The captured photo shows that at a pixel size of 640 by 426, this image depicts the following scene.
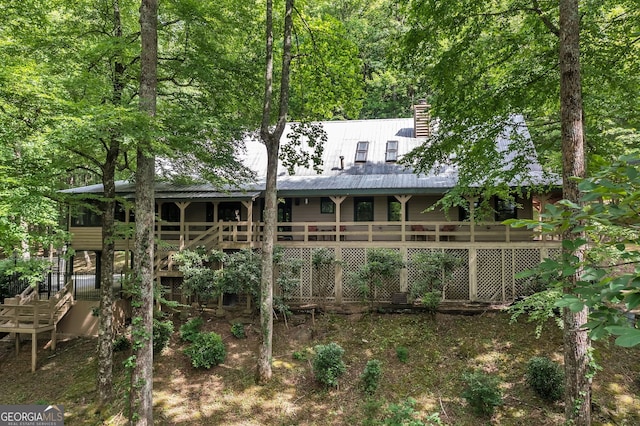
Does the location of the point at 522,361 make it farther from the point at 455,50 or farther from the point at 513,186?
the point at 455,50

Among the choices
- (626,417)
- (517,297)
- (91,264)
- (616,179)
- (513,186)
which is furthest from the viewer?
(91,264)

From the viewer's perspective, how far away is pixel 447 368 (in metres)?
9.50

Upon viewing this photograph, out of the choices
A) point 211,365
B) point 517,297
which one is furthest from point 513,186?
point 211,365

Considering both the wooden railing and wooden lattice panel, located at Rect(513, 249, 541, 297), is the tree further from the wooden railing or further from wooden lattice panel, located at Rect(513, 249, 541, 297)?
wooden lattice panel, located at Rect(513, 249, 541, 297)

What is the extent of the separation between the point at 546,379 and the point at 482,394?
4.91 ft

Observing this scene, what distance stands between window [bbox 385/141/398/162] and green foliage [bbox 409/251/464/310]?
6.20 meters

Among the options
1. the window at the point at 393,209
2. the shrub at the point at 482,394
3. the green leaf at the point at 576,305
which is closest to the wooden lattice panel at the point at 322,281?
the window at the point at 393,209

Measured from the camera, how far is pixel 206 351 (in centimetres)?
1025

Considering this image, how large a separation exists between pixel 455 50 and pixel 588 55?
9.24ft

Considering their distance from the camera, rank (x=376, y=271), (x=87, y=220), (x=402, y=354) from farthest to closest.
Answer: (x=87, y=220) < (x=376, y=271) < (x=402, y=354)

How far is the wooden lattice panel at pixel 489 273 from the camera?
1226cm

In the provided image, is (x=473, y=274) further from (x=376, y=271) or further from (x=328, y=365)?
(x=328, y=365)

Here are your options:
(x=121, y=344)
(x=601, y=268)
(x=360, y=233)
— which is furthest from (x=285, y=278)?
(x=601, y=268)

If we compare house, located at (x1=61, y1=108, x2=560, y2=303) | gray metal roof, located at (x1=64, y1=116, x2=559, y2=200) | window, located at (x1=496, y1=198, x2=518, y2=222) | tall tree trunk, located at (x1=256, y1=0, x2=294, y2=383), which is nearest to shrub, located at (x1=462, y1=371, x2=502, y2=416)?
house, located at (x1=61, y1=108, x2=560, y2=303)
